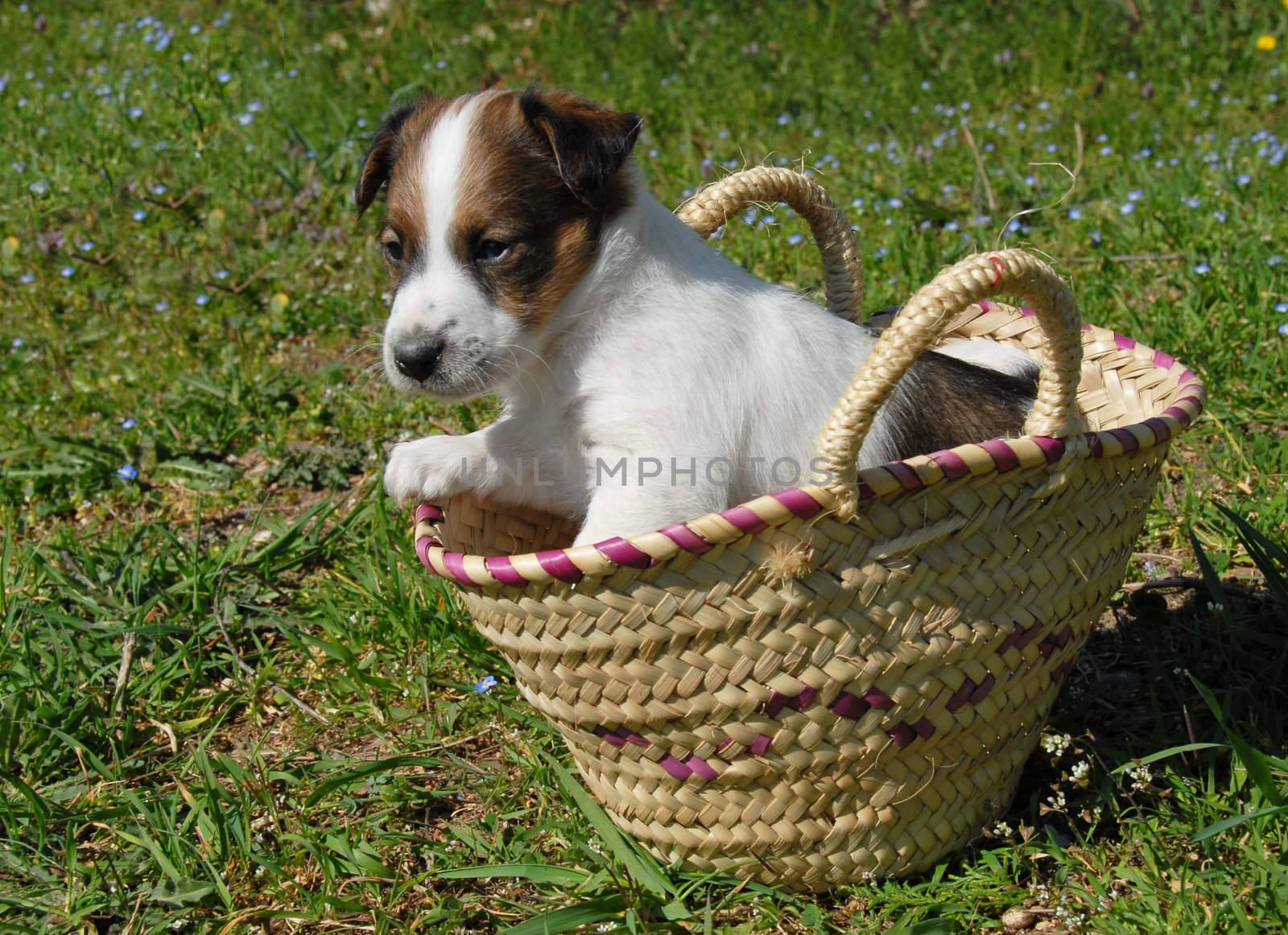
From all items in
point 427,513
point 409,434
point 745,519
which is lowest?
point 409,434

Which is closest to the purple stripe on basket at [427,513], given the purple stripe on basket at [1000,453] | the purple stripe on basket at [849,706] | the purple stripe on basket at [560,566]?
the purple stripe on basket at [560,566]

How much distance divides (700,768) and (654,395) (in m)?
0.72

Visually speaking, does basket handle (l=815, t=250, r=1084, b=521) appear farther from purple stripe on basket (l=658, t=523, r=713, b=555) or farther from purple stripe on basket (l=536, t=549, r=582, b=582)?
purple stripe on basket (l=536, t=549, r=582, b=582)

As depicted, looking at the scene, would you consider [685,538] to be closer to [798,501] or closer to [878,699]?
[798,501]

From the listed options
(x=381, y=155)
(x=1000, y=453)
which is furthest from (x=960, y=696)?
(x=381, y=155)

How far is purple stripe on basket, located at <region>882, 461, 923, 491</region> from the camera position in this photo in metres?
1.98

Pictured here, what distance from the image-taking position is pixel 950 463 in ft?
6.56

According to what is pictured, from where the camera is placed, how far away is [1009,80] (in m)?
6.28

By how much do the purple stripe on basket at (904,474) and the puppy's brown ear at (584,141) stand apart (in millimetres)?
864

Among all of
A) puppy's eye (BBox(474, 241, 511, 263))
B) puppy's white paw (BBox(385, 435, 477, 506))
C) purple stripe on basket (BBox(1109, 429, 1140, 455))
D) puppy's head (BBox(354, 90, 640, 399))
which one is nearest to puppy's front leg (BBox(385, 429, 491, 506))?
puppy's white paw (BBox(385, 435, 477, 506))

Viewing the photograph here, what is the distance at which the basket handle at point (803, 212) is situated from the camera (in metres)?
2.83

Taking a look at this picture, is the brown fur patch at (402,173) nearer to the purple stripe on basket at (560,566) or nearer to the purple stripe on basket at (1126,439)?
the purple stripe on basket at (560,566)

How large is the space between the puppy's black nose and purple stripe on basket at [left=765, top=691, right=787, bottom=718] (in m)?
0.92

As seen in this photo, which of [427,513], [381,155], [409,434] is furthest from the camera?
[409,434]
